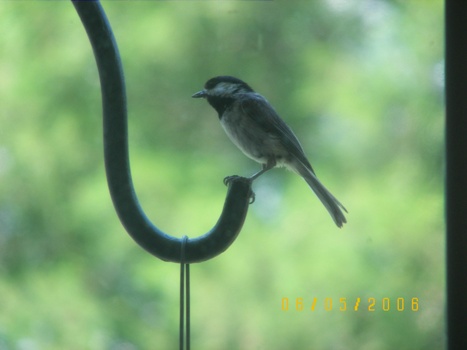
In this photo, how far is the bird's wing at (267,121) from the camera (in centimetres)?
143

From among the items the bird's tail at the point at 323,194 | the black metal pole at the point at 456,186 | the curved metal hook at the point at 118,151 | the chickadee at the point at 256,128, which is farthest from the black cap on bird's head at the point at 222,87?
the curved metal hook at the point at 118,151

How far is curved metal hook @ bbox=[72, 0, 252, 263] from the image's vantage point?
2.23ft

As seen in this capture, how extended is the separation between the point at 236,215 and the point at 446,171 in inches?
30.0

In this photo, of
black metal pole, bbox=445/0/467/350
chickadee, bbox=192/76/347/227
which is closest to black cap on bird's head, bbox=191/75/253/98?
chickadee, bbox=192/76/347/227

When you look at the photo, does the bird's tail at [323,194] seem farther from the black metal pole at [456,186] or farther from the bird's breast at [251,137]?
the black metal pole at [456,186]

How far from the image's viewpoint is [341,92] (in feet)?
6.21

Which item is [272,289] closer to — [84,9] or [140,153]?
[140,153]

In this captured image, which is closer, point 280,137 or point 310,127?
point 280,137

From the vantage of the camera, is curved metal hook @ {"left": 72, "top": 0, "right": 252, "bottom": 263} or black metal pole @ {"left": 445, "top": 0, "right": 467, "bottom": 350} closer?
curved metal hook @ {"left": 72, "top": 0, "right": 252, "bottom": 263}

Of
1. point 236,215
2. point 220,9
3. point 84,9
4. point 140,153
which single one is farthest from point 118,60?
point 220,9

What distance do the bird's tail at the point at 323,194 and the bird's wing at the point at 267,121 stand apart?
31 millimetres

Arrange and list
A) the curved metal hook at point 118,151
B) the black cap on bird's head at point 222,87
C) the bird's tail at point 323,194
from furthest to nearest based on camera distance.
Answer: the black cap on bird's head at point 222,87 < the bird's tail at point 323,194 < the curved metal hook at point 118,151

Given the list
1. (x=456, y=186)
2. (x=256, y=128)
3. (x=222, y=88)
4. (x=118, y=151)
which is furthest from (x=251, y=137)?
(x=118, y=151)

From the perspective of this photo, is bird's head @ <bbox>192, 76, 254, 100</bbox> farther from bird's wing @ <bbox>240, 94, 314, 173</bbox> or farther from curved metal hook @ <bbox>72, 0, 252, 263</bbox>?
curved metal hook @ <bbox>72, 0, 252, 263</bbox>
